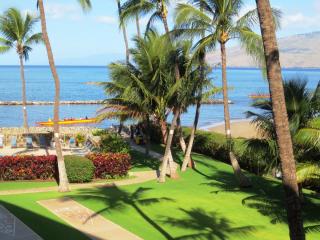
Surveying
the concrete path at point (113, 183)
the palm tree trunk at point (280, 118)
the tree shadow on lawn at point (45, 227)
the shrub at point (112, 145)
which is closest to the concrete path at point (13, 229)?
the tree shadow on lawn at point (45, 227)

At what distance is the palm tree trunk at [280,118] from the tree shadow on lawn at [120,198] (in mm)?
6447

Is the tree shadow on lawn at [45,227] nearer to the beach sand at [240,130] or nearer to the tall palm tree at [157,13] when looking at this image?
the tall palm tree at [157,13]

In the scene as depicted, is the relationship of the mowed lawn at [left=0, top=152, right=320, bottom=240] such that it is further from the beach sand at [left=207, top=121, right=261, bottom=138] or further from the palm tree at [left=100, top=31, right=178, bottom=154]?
the beach sand at [left=207, top=121, right=261, bottom=138]

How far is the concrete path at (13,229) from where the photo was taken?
11.7 meters

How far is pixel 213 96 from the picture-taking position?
22.2 m

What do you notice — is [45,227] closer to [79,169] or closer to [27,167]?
[79,169]

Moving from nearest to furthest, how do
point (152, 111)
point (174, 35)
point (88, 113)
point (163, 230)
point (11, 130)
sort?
point (163, 230)
point (174, 35)
point (152, 111)
point (11, 130)
point (88, 113)

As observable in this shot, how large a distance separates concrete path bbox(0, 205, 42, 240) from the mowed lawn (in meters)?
0.26

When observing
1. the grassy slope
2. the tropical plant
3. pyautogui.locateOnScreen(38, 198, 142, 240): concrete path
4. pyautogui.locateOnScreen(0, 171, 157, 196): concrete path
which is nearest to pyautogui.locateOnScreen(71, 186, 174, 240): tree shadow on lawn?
pyautogui.locateOnScreen(38, 198, 142, 240): concrete path

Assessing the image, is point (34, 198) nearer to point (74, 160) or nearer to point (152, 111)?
point (74, 160)

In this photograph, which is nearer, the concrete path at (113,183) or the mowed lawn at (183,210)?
the mowed lawn at (183,210)

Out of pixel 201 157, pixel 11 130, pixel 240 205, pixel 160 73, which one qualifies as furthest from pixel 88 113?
pixel 240 205

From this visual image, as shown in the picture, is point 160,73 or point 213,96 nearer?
point 160,73

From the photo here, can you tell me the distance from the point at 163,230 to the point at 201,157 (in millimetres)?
13937
